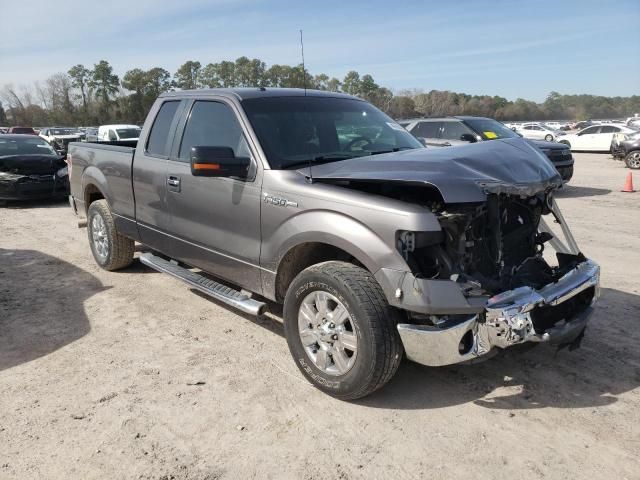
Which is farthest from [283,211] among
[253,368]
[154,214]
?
[154,214]

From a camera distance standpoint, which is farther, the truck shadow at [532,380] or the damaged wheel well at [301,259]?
the damaged wheel well at [301,259]

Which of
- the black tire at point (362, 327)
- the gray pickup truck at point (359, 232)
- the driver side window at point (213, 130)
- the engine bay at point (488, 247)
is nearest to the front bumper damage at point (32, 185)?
the gray pickup truck at point (359, 232)

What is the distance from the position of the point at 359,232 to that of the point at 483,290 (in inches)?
32.2

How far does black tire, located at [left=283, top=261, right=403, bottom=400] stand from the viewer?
3078 millimetres

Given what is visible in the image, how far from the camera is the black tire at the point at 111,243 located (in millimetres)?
6004

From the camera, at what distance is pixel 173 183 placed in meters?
4.69

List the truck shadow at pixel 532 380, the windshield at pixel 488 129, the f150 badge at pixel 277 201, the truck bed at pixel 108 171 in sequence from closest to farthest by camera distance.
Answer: the truck shadow at pixel 532 380 → the f150 badge at pixel 277 201 → the truck bed at pixel 108 171 → the windshield at pixel 488 129

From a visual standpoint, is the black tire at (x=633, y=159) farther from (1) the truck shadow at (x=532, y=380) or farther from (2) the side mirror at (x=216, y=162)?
(2) the side mirror at (x=216, y=162)

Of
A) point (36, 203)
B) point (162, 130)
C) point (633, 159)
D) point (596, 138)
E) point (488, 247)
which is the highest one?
point (162, 130)

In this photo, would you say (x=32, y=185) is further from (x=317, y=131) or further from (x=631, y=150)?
(x=631, y=150)

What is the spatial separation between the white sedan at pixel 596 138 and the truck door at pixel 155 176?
2671cm

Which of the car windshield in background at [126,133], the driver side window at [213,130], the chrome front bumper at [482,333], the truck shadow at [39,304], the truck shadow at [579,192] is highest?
the driver side window at [213,130]

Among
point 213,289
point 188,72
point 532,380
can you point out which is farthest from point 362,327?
point 188,72

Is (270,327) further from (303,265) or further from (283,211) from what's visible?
(283,211)
